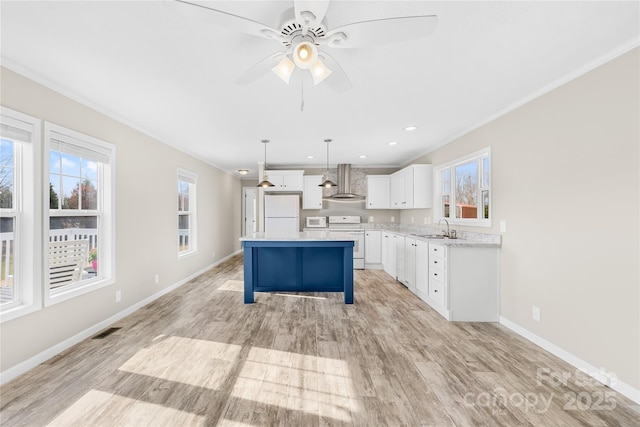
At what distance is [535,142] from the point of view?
110 inches

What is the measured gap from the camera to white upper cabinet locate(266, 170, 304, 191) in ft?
21.7

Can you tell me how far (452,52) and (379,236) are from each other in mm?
4603

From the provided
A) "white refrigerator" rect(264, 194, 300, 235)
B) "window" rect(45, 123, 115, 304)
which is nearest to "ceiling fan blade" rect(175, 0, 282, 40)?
"window" rect(45, 123, 115, 304)

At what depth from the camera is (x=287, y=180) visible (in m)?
6.63

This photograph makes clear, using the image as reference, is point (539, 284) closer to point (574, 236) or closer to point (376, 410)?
point (574, 236)

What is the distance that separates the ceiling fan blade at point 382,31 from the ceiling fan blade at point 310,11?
0.10 m

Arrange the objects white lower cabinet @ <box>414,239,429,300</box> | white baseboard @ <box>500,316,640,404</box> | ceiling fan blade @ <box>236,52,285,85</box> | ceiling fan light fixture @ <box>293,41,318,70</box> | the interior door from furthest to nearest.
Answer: the interior door, white lower cabinet @ <box>414,239,429,300</box>, white baseboard @ <box>500,316,640,404</box>, ceiling fan blade @ <box>236,52,285,85</box>, ceiling fan light fixture @ <box>293,41,318,70</box>

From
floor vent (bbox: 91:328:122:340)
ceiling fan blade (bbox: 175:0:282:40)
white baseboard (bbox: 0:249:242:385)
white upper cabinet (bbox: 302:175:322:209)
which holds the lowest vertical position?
floor vent (bbox: 91:328:122:340)

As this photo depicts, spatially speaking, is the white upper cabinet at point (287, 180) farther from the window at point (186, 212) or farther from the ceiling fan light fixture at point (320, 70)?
the ceiling fan light fixture at point (320, 70)

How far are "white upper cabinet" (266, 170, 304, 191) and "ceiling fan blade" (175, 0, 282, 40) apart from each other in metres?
5.05

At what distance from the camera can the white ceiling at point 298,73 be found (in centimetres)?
166

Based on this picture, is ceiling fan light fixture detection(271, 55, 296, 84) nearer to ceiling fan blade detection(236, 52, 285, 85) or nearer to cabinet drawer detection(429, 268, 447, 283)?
ceiling fan blade detection(236, 52, 285, 85)

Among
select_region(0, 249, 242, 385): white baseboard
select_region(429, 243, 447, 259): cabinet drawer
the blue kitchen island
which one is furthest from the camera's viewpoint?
the blue kitchen island

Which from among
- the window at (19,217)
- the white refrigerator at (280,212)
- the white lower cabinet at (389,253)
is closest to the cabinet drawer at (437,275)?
the white lower cabinet at (389,253)
